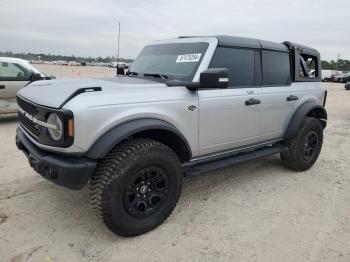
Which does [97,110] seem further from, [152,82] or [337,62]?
[337,62]

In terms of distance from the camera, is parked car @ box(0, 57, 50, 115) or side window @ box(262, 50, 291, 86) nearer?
side window @ box(262, 50, 291, 86)

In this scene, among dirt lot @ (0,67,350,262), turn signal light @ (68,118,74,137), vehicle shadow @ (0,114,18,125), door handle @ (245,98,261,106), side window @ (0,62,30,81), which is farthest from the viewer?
vehicle shadow @ (0,114,18,125)

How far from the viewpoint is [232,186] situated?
4516 millimetres

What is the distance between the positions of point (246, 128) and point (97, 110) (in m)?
2.07

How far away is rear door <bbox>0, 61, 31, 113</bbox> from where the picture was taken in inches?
316

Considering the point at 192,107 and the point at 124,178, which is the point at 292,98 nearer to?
the point at 192,107

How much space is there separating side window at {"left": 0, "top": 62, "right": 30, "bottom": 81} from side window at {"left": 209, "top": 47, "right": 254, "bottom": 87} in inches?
242

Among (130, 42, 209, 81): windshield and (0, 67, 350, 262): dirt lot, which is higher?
(130, 42, 209, 81): windshield

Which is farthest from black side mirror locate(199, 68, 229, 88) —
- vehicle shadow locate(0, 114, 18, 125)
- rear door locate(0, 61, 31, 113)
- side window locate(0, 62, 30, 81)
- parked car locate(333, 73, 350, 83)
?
parked car locate(333, 73, 350, 83)

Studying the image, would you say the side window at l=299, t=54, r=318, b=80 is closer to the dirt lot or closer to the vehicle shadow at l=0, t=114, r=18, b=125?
the dirt lot

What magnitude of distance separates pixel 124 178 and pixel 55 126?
2.37 ft

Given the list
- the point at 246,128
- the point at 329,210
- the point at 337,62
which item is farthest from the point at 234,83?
the point at 337,62

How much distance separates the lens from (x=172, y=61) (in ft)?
13.2

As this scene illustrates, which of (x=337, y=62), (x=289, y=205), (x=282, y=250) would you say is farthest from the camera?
(x=337, y=62)
